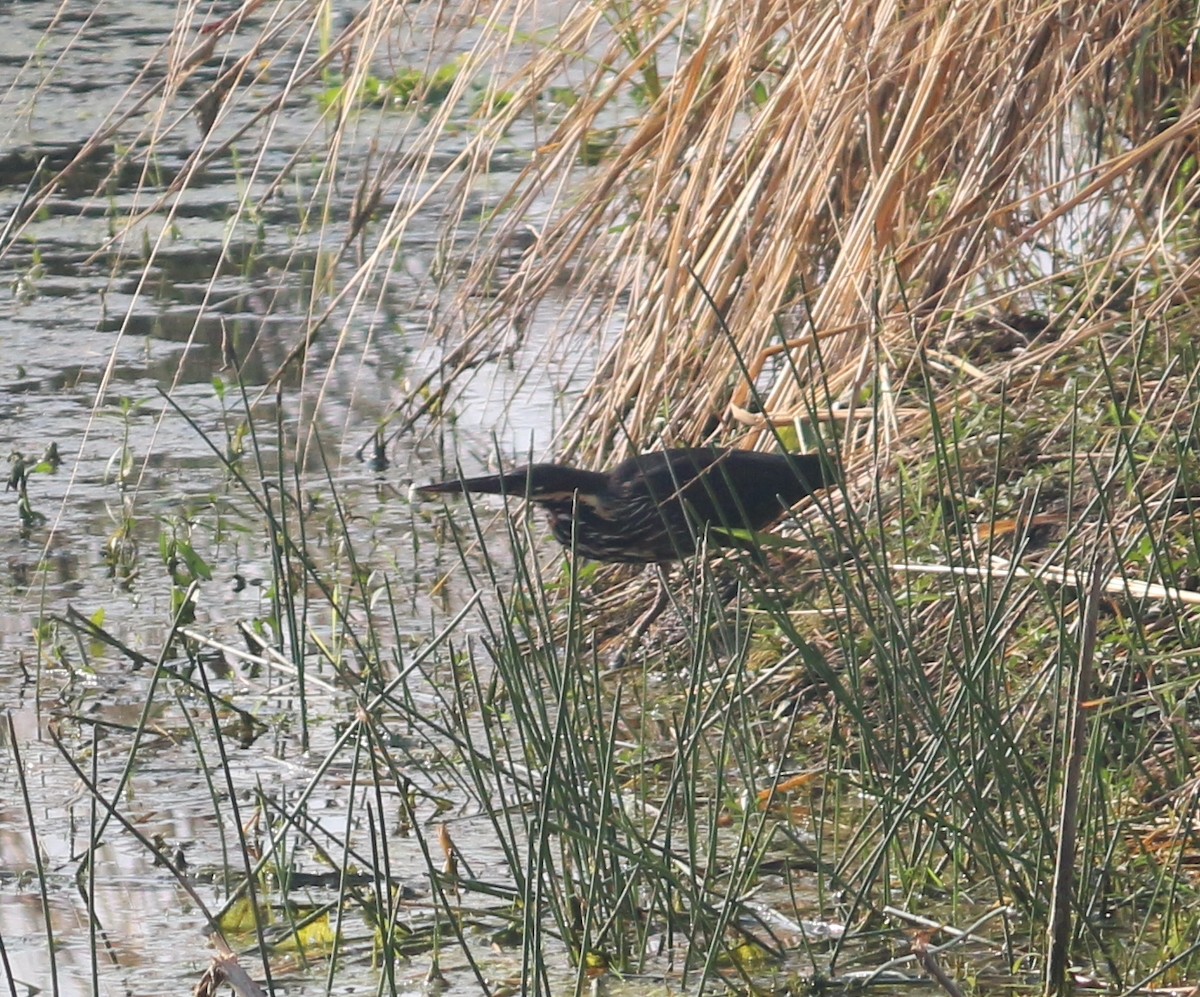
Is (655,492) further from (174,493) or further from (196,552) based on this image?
(174,493)

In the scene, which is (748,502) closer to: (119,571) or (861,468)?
(861,468)

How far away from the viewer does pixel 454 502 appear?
4.58 meters

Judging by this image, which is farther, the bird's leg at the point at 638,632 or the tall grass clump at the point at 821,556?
the bird's leg at the point at 638,632

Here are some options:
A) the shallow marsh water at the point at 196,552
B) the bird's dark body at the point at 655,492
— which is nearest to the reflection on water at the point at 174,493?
the shallow marsh water at the point at 196,552

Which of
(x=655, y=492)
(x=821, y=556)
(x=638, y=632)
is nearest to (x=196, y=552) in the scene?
(x=638, y=632)

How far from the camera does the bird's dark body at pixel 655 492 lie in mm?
3428

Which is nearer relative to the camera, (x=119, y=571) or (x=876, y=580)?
(x=876, y=580)

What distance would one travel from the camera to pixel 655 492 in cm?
339

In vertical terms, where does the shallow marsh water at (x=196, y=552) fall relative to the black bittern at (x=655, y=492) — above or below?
below

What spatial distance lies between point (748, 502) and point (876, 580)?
1.23m

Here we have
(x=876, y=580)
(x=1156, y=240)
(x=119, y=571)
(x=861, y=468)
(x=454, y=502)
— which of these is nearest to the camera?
(x=876, y=580)

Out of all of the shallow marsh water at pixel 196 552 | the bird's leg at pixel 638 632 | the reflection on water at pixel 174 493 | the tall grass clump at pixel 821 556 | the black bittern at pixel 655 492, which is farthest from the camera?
the bird's leg at pixel 638 632

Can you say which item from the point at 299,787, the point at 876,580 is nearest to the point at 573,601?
the point at 876,580

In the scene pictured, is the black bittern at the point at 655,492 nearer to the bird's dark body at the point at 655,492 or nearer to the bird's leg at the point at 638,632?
the bird's dark body at the point at 655,492
